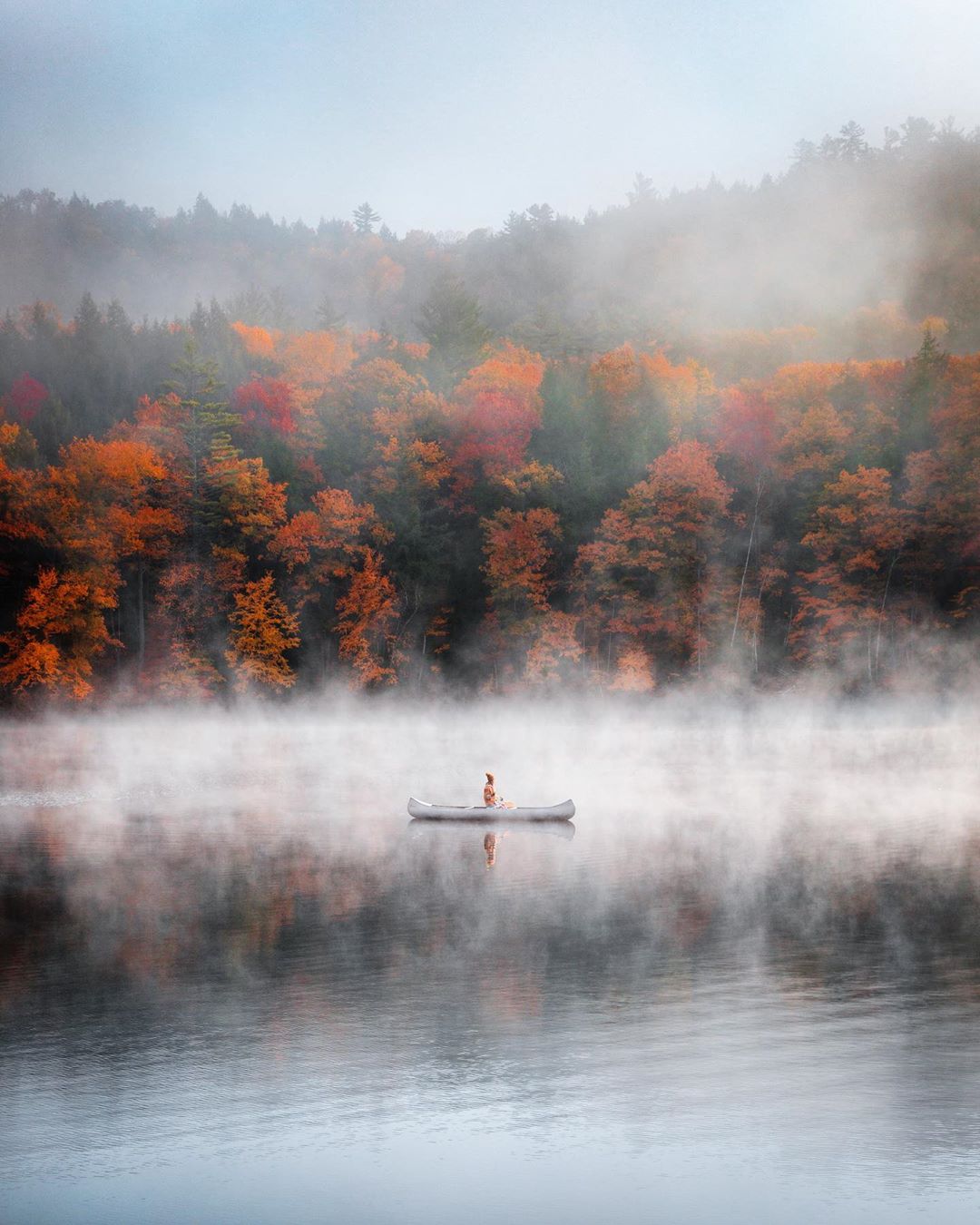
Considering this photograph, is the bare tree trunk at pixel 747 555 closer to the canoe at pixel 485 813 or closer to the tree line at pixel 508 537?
the tree line at pixel 508 537

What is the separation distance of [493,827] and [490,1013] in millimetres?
14690

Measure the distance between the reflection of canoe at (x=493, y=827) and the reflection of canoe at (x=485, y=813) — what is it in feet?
0.29

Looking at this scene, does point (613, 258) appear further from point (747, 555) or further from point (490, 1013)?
point (490, 1013)

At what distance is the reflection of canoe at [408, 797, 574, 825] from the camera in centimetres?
2744

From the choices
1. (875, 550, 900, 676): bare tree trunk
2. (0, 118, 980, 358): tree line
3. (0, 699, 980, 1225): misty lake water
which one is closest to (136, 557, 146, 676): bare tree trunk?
(0, 699, 980, 1225): misty lake water

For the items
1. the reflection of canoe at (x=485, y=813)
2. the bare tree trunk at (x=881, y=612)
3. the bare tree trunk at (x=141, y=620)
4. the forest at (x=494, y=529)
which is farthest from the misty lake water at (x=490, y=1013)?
the bare tree trunk at (x=141, y=620)

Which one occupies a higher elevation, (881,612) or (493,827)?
(881,612)

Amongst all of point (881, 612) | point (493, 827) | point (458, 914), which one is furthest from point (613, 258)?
point (458, 914)

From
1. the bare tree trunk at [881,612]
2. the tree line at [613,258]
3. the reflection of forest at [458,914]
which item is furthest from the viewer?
the tree line at [613,258]

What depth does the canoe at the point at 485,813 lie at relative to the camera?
2744cm

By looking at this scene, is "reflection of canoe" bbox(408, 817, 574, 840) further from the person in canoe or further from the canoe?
the person in canoe

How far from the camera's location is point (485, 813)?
28234 millimetres

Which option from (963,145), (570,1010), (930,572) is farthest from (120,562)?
(963,145)

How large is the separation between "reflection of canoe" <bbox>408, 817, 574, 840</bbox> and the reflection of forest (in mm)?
1160
